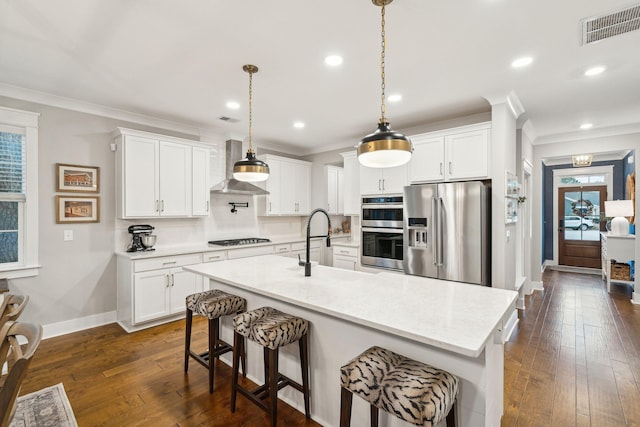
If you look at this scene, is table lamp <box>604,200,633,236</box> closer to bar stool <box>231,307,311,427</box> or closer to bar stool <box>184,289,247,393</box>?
bar stool <box>231,307,311,427</box>

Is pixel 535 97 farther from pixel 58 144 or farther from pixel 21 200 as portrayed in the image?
pixel 21 200

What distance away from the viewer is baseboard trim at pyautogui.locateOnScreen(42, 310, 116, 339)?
3.38 metres

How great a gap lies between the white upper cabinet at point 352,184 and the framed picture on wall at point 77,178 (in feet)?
11.3

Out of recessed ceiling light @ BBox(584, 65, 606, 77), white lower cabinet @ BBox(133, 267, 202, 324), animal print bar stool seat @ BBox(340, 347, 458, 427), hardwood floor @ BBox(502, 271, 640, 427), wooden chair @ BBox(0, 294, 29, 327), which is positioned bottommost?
hardwood floor @ BBox(502, 271, 640, 427)

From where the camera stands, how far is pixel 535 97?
336 cm

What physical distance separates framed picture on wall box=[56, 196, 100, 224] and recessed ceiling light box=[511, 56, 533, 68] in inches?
187

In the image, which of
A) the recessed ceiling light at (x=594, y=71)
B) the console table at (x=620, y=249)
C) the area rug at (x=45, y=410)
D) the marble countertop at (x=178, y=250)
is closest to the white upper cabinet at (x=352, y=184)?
the marble countertop at (x=178, y=250)

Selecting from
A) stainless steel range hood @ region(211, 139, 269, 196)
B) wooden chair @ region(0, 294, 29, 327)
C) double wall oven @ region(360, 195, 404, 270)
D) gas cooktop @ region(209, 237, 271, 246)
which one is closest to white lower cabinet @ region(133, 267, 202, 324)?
gas cooktop @ region(209, 237, 271, 246)

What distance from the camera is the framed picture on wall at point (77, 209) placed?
3453 millimetres

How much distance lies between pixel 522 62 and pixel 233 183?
380cm

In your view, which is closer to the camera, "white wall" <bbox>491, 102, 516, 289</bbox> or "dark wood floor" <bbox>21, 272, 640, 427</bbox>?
"dark wood floor" <bbox>21, 272, 640, 427</bbox>

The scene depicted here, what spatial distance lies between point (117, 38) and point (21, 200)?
2.30m

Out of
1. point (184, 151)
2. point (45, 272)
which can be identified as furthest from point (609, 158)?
point (45, 272)

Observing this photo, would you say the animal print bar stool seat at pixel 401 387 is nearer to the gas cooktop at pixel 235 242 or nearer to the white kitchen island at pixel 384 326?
the white kitchen island at pixel 384 326
